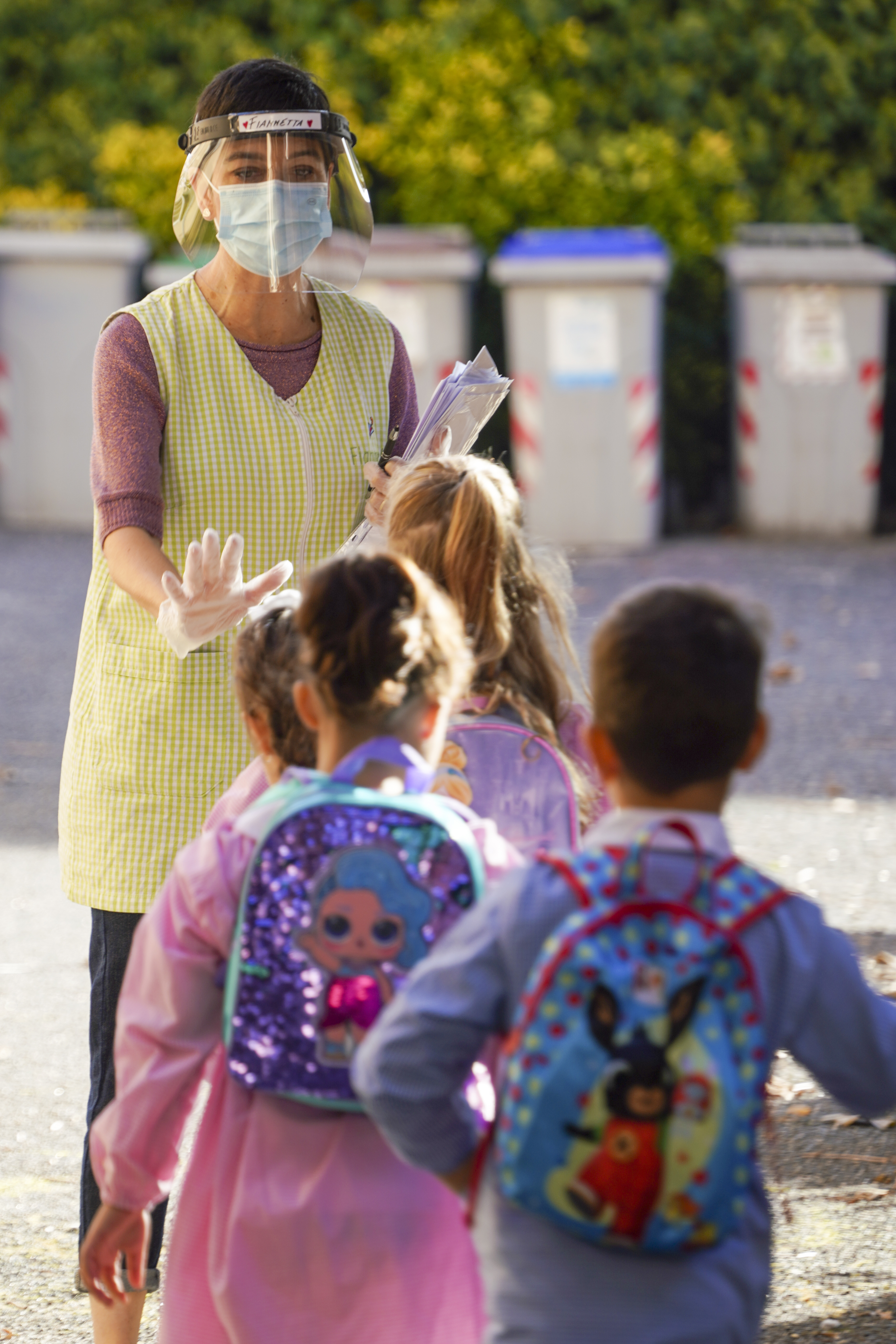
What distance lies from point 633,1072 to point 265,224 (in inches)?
59.2

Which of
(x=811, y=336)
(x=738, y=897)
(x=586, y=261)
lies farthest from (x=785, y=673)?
(x=738, y=897)

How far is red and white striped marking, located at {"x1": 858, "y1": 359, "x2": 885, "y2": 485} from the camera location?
973cm

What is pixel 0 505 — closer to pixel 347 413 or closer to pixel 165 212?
pixel 165 212

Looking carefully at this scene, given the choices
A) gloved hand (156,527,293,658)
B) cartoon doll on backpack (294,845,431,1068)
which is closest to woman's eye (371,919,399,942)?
cartoon doll on backpack (294,845,431,1068)

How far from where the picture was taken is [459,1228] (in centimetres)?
173

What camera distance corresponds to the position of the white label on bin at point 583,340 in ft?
30.9

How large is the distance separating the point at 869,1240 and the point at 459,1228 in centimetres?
150

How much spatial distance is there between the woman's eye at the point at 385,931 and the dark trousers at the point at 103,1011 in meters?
0.99

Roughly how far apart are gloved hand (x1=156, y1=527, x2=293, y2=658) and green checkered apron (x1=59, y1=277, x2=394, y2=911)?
0.28 m

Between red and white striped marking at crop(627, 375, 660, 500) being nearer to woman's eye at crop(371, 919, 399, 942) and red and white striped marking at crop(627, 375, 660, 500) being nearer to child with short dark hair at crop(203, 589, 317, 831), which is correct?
child with short dark hair at crop(203, 589, 317, 831)

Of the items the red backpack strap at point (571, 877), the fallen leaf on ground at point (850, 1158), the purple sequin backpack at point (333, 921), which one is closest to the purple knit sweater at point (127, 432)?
the purple sequin backpack at point (333, 921)

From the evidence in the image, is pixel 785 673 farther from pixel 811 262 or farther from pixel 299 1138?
pixel 299 1138

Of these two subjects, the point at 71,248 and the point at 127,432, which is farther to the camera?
the point at 71,248

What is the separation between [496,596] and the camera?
2266 millimetres
